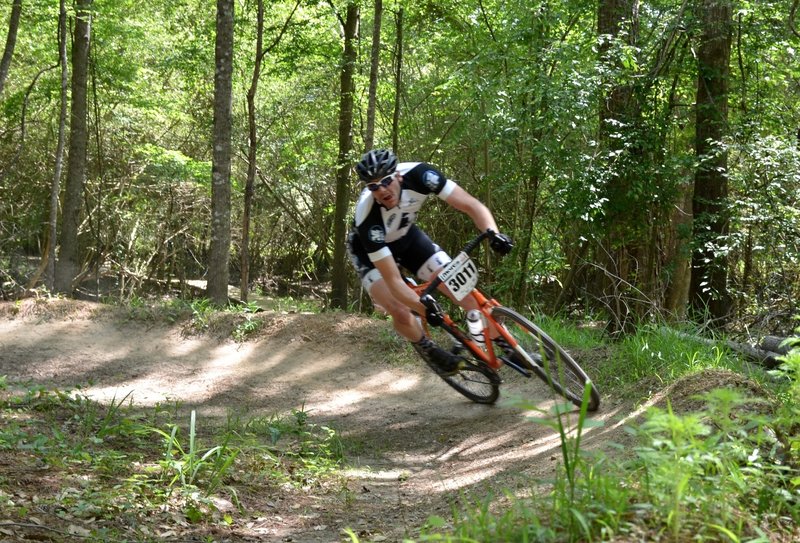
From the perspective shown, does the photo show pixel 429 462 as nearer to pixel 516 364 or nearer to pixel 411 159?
pixel 516 364

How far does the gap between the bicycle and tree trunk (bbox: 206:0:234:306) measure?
592 centimetres

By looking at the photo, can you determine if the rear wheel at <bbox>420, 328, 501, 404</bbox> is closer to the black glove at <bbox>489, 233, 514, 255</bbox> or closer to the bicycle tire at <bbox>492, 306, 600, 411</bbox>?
the bicycle tire at <bbox>492, 306, 600, 411</bbox>

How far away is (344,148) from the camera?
16.1 meters

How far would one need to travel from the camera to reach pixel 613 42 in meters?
8.99

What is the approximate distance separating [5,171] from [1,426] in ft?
50.1

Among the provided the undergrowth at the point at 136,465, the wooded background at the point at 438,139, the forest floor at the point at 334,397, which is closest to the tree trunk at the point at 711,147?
the wooded background at the point at 438,139

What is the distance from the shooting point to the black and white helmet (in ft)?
19.8

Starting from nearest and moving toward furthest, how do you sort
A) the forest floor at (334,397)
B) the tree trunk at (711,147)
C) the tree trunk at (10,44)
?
the forest floor at (334,397) → the tree trunk at (711,147) → the tree trunk at (10,44)

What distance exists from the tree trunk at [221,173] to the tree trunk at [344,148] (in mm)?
4091

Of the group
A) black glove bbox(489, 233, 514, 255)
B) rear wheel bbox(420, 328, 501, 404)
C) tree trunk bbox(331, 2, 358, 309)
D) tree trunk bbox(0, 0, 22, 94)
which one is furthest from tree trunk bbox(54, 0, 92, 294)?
black glove bbox(489, 233, 514, 255)

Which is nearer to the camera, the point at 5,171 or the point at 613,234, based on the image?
the point at 613,234

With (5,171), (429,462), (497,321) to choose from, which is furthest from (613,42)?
(5,171)

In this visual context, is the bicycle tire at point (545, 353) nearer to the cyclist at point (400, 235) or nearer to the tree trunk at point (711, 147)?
the cyclist at point (400, 235)

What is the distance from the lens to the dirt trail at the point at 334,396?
5.07 metres
